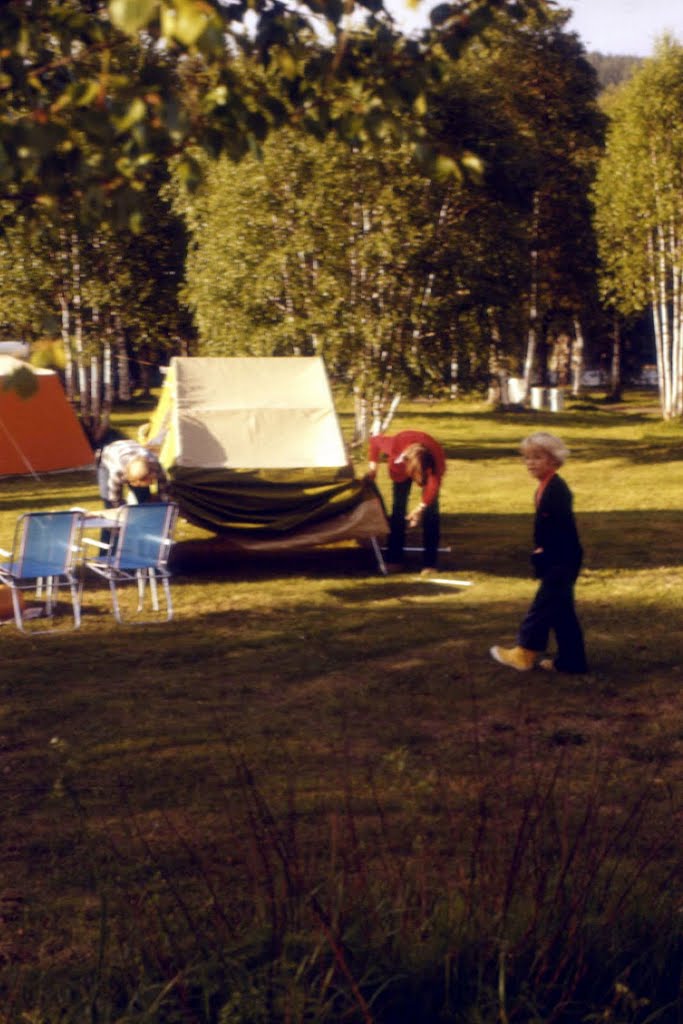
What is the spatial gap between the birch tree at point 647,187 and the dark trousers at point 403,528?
63.0 ft

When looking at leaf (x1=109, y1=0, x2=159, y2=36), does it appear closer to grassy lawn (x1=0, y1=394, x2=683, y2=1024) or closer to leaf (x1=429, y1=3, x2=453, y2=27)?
leaf (x1=429, y1=3, x2=453, y2=27)

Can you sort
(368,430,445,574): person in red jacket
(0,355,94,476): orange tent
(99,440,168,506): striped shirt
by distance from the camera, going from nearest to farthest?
(99,440,168,506): striped shirt < (368,430,445,574): person in red jacket < (0,355,94,476): orange tent

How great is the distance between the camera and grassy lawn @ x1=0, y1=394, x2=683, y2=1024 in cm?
411

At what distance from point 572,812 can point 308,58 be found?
140 inches

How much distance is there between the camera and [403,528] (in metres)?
14.0

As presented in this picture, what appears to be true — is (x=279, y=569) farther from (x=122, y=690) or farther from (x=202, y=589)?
(x=122, y=690)

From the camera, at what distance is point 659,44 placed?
31578 mm

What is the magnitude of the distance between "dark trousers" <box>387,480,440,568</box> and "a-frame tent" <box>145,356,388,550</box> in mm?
337

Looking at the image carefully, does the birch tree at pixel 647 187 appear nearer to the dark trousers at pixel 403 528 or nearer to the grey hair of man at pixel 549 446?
the dark trousers at pixel 403 528

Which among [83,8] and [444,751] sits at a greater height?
[83,8]

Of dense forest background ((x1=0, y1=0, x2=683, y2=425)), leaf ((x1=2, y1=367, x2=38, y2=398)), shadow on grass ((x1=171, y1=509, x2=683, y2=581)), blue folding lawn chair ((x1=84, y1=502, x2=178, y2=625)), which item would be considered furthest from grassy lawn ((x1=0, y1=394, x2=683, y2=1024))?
dense forest background ((x1=0, y1=0, x2=683, y2=425))

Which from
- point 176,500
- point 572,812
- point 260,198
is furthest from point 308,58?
point 260,198

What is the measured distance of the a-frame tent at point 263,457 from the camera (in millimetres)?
13172

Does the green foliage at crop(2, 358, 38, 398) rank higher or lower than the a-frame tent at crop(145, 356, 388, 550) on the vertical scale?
higher
